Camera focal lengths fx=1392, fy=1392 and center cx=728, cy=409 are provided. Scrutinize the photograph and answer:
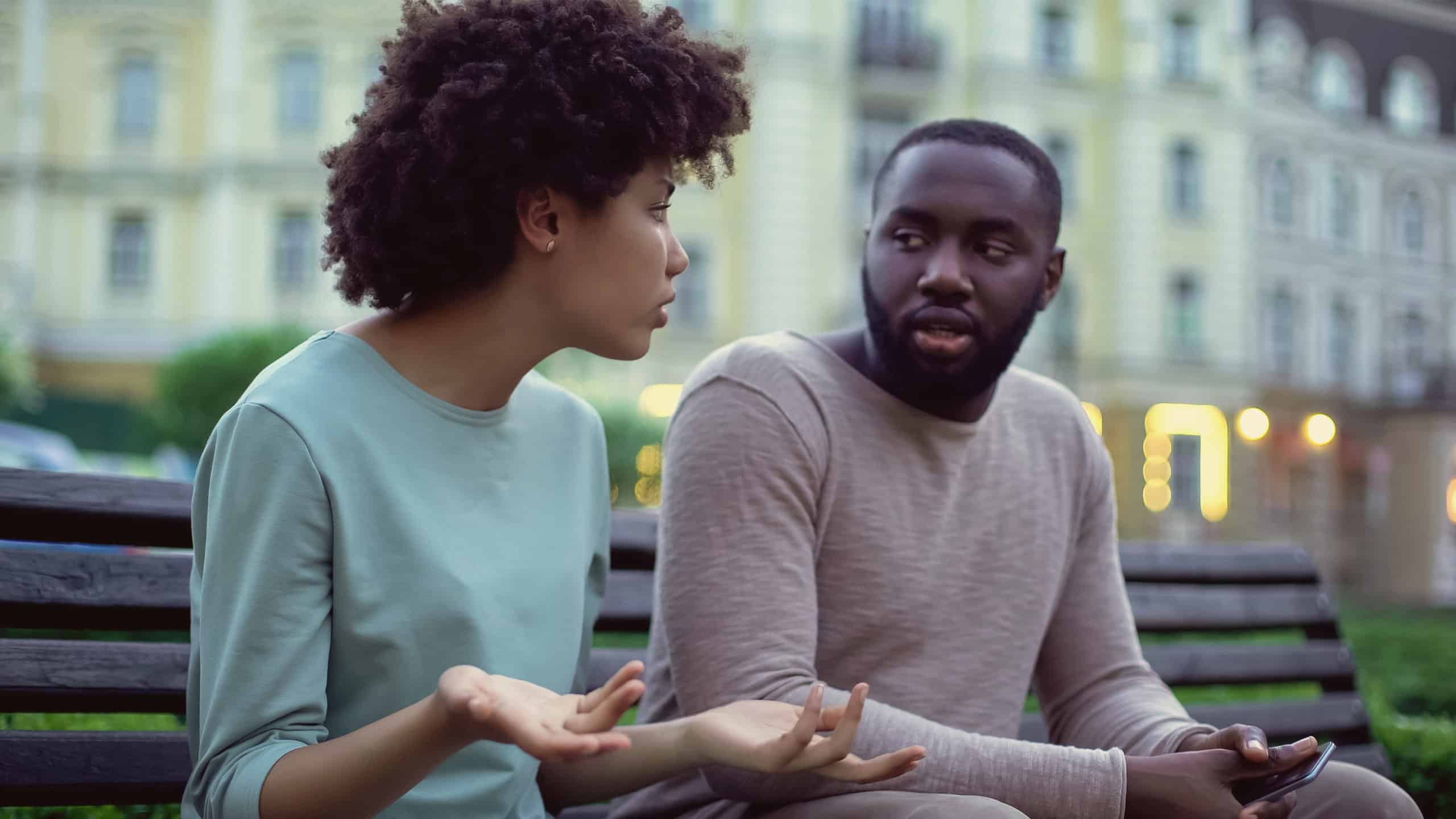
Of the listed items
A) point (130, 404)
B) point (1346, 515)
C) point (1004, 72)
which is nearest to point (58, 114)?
point (130, 404)

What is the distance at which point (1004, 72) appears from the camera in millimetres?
26938

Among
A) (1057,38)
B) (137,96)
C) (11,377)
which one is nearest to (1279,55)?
(1057,38)

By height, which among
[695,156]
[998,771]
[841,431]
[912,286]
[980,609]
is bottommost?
[998,771]

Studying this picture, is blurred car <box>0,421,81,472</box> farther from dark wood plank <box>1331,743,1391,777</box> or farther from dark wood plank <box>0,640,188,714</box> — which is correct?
dark wood plank <box>1331,743,1391,777</box>

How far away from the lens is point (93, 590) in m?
2.25

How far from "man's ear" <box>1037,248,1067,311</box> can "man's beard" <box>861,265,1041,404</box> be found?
0.07 m

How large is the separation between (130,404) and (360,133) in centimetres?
2609

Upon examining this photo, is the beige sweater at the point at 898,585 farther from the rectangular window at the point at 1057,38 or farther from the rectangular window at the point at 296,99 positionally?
the rectangular window at the point at 1057,38

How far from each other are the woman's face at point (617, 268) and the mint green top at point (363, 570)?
8.1 inches

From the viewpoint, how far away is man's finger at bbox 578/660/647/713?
4.48ft

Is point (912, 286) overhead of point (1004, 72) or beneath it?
beneath

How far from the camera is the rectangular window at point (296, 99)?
87.2 feet

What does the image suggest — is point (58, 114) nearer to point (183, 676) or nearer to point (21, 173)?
point (21, 173)

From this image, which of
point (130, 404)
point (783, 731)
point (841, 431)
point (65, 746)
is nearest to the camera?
point (783, 731)
